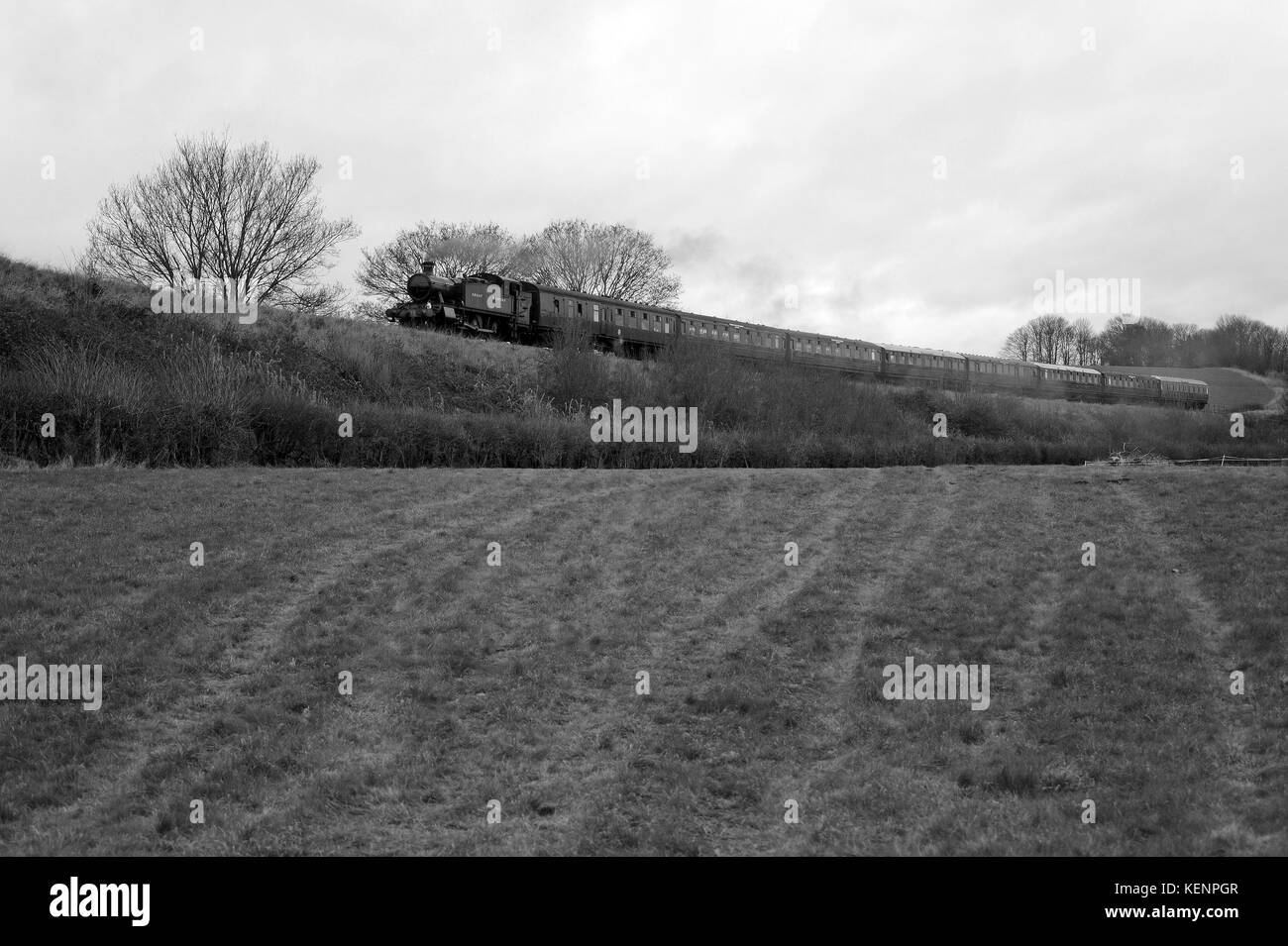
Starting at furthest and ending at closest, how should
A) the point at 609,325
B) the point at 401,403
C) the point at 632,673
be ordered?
the point at 609,325
the point at 401,403
the point at 632,673

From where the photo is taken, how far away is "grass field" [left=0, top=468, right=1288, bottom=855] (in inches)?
272

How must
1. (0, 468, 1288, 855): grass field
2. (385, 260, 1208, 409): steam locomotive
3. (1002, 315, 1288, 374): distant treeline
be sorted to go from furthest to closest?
(1002, 315, 1288, 374): distant treeline, (385, 260, 1208, 409): steam locomotive, (0, 468, 1288, 855): grass field

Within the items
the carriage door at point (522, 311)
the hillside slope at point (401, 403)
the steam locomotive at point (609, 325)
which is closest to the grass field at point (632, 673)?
the hillside slope at point (401, 403)

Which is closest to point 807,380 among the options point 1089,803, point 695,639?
point 695,639

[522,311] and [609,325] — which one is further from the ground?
[522,311]

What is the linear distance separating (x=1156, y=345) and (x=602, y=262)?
42972 mm

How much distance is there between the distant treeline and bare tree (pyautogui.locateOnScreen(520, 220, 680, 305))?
35405 mm

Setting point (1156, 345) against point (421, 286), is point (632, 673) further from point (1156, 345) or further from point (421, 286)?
point (1156, 345)

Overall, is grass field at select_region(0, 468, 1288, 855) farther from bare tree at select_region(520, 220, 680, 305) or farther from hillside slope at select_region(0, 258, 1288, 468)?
bare tree at select_region(520, 220, 680, 305)

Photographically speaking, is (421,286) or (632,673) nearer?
(632,673)

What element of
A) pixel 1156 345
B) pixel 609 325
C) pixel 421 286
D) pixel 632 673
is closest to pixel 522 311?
pixel 609 325

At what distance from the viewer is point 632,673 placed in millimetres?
9523

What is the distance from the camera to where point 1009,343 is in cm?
9988

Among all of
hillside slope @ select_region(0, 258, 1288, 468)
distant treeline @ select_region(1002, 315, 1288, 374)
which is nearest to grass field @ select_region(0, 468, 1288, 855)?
hillside slope @ select_region(0, 258, 1288, 468)
